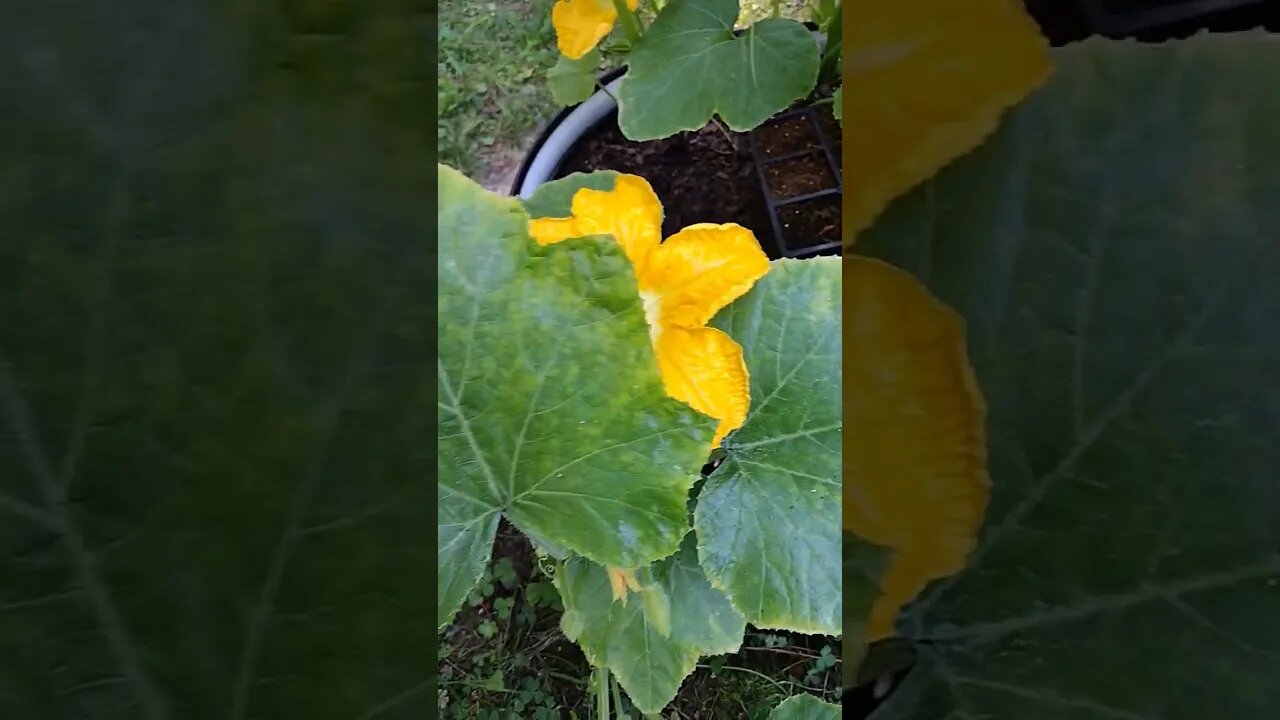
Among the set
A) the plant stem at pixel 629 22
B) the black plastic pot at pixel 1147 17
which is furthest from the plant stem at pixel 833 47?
the black plastic pot at pixel 1147 17

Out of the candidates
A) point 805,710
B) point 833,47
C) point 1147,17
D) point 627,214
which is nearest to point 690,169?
point 833,47

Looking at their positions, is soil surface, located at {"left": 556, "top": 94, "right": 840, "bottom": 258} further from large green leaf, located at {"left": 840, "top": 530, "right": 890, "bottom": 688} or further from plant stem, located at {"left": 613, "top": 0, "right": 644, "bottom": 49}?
large green leaf, located at {"left": 840, "top": 530, "right": 890, "bottom": 688}

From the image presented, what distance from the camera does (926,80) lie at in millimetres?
132

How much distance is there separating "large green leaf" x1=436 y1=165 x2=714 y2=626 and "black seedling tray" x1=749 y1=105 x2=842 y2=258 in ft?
1.19

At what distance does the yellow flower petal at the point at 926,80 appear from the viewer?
0.13 metres

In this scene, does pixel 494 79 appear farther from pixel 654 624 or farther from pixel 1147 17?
pixel 1147 17

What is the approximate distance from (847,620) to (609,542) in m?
0.16

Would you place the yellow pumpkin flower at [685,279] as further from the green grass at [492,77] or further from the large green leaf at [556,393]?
the green grass at [492,77]

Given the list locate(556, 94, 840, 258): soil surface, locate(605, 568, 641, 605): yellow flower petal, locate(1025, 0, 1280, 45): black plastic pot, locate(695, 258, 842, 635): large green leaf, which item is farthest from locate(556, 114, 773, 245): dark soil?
locate(1025, 0, 1280, 45): black plastic pot

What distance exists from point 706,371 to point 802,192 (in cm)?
33

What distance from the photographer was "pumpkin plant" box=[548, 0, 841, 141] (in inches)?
22.4
